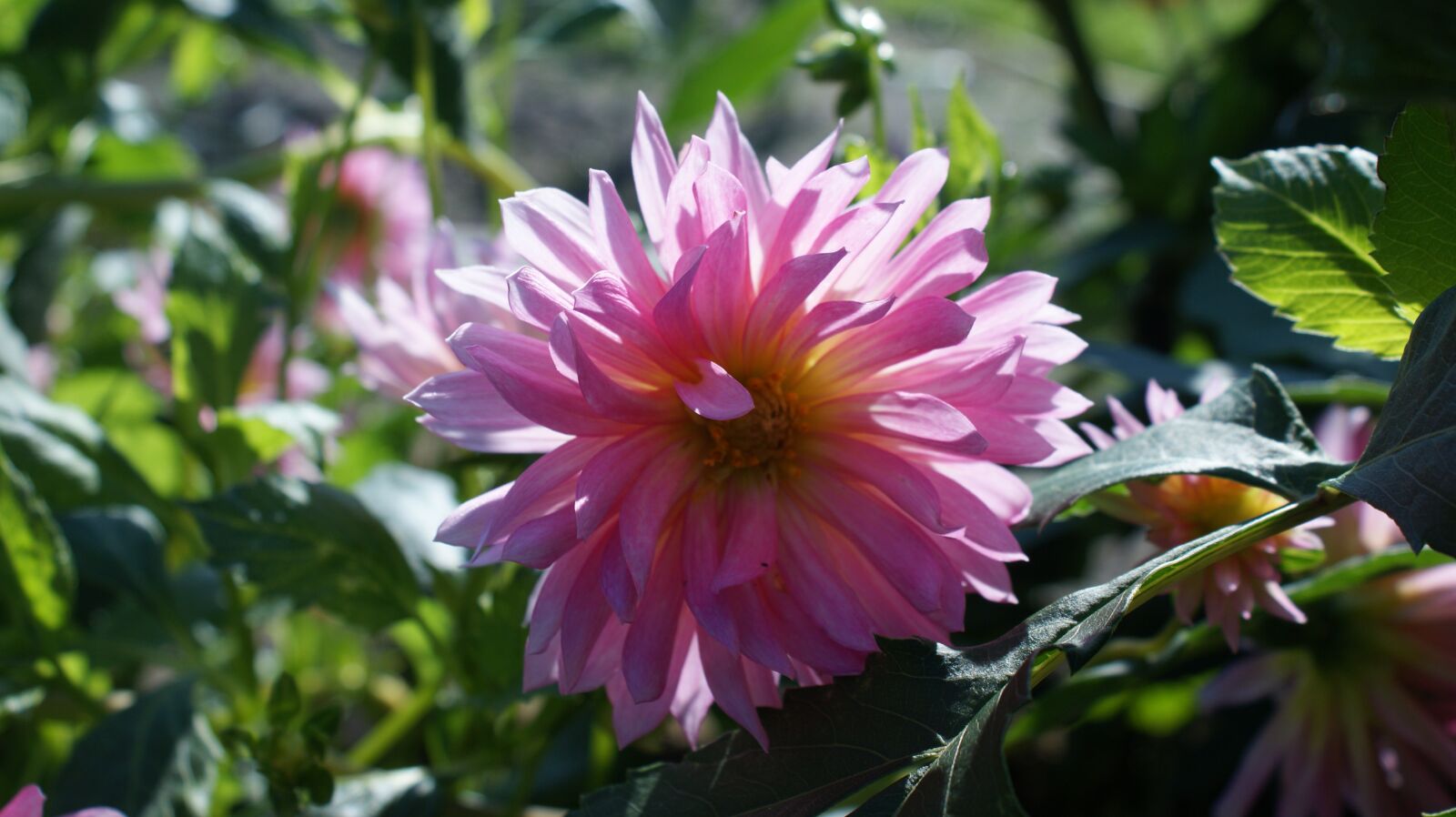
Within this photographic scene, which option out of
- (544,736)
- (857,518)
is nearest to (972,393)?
(857,518)

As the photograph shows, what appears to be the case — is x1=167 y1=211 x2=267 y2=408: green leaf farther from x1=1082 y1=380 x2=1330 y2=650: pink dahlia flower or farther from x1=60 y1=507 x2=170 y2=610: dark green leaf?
x1=1082 y1=380 x2=1330 y2=650: pink dahlia flower

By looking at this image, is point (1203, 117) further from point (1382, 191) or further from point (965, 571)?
point (965, 571)

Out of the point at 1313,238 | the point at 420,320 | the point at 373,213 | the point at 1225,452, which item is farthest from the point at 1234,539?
the point at 373,213

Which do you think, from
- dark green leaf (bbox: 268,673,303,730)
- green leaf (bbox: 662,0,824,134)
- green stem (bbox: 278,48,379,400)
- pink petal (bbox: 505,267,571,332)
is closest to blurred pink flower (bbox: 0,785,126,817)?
dark green leaf (bbox: 268,673,303,730)

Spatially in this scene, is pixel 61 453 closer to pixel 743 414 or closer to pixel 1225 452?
pixel 743 414

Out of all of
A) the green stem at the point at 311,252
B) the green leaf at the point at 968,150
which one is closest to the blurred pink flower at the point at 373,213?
the green stem at the point at 311,252

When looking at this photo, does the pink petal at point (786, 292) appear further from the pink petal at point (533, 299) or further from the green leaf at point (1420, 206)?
the green leaf at point (1420, 206)
